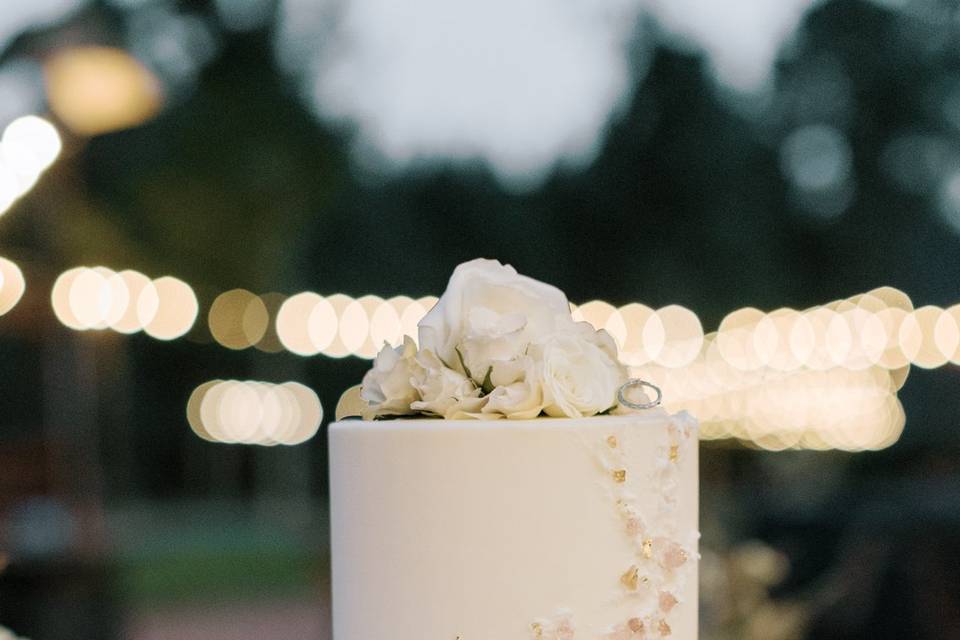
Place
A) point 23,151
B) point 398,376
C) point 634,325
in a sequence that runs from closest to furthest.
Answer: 1. point 398,376
2. point 23,151
3. point 634,325

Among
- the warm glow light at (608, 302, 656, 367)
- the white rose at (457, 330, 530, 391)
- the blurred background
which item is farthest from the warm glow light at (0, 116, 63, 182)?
the white rose at (457, 330, 530, 391)

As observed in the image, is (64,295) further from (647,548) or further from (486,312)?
(647,548)

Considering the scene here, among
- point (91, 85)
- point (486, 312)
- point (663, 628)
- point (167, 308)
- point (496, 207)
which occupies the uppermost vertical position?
point (91, 85)

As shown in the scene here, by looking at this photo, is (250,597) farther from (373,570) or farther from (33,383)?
(373,570)

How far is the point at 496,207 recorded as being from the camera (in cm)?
646

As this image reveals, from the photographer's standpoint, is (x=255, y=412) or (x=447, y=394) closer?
(x=447, y=394)

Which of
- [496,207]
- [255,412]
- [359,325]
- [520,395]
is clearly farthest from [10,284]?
[255,412]

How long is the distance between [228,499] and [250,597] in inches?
75.1

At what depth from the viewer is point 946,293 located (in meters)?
5.99

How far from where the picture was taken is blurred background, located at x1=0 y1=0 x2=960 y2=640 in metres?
6.00

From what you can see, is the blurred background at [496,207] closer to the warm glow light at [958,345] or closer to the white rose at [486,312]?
the warm glow light at [958,345]

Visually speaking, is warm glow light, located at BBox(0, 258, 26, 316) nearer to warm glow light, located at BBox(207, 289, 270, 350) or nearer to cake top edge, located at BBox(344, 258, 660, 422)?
warm glow light, located at BBox(207, 289, 270, 350)

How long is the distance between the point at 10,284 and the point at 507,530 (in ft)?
17.3

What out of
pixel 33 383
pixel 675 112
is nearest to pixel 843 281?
pixel 675 112
